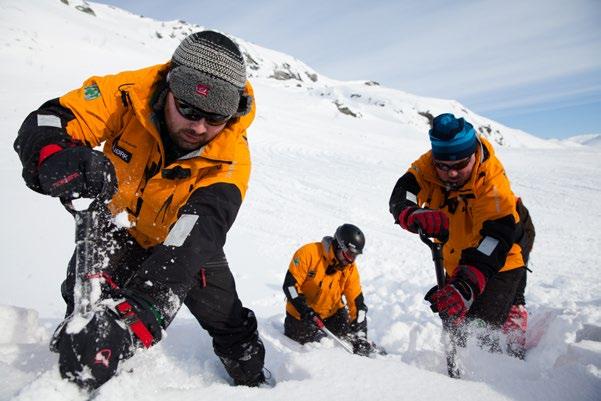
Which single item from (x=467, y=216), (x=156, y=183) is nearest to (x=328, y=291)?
(x=467, y=216)

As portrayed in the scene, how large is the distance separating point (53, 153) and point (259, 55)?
A: 66.4 meters

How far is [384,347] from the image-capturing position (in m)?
4.45

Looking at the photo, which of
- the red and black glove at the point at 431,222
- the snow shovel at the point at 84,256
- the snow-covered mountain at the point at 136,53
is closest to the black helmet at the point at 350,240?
the red and black glove at the point at 431,222

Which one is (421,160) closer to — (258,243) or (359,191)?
(258,243)

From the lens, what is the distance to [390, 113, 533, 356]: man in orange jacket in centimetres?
294

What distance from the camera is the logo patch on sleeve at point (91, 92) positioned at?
2.23 metres

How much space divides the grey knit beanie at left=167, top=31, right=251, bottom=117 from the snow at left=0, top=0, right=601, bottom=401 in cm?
126

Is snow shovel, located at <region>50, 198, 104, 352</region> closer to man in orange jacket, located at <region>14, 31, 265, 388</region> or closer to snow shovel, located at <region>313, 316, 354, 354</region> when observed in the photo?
man in orange jacket, located at <region>14, 31, 265, 388</region>

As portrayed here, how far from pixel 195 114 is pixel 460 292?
6.73 feet

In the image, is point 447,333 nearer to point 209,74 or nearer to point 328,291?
point 328,291

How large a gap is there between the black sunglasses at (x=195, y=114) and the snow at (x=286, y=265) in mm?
1199

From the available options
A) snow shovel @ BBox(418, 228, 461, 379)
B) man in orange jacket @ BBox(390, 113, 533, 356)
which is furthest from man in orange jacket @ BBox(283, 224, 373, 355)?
snow shovel @ BBox(418, 228, 461, 379)

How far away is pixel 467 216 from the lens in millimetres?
3354

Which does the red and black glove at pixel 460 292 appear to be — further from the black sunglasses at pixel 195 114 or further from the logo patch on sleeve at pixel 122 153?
the logo patch on sleeve at pixel 122 153
